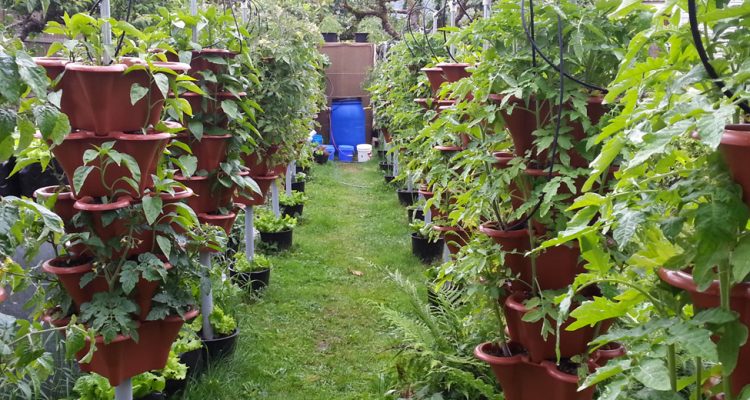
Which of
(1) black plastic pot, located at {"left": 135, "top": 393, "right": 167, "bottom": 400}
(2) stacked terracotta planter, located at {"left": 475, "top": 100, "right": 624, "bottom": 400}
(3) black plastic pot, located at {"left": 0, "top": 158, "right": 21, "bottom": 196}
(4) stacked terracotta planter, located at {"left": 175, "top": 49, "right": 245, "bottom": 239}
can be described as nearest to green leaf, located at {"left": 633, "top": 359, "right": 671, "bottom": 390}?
(2) stacked terracotta planter, located at {"left": 475, "top": 100, "right": 624, "bottom": 400}

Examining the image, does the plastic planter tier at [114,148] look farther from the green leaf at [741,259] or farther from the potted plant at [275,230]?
the potted plant at [275,230]

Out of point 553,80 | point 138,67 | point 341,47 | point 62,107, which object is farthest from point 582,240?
point 341,47

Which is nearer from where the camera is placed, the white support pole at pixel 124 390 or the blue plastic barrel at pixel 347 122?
the white support pole at pixel 124 390

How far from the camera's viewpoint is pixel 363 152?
1227 cm

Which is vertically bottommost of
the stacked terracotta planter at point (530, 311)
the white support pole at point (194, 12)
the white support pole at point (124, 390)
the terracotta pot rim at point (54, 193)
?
the white support pole at point (124, 390)

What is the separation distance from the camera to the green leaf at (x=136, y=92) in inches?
87.7

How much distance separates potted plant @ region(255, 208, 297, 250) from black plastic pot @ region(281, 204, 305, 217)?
934 millimetres

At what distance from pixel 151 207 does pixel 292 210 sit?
5.02 m

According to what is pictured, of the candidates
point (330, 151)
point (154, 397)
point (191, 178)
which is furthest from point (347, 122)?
point (154, 397)

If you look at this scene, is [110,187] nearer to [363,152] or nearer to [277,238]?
[277,238]

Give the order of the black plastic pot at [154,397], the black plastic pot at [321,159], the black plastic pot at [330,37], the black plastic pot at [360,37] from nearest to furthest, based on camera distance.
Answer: the black plastic pot at [154,397] < the black plastic pot at [321,159] < the black plastic pot at [330,37] < the black plastic pot at [360,37]

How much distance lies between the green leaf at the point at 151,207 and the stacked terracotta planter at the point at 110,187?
A: 0.17 ft

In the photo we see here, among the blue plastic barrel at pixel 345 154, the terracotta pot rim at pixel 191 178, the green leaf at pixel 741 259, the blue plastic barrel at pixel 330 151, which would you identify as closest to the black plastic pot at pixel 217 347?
the terracotta pot rim at pixel 191 178

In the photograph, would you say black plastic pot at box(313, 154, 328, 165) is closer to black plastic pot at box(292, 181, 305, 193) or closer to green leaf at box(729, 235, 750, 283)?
black plastic pot at box(292, 181, 305, 193)
